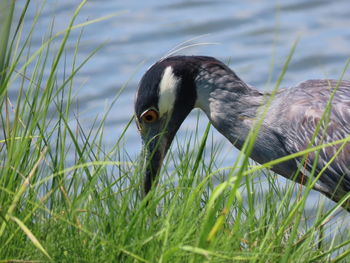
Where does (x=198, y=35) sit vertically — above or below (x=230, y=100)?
below

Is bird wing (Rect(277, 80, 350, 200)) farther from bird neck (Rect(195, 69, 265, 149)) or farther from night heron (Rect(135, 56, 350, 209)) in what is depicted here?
bird neck (Rect(195, 69, 265, 149))

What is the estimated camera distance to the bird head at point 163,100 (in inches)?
188

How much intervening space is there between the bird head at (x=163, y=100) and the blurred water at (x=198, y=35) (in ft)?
13.0

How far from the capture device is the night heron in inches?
190

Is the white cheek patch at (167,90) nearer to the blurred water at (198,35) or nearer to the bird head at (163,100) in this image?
the bird head at (163,100)

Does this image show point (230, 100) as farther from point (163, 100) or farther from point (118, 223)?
point (118, 223)

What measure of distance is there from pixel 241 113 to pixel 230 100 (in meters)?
0.08

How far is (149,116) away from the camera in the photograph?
4801 millimetres

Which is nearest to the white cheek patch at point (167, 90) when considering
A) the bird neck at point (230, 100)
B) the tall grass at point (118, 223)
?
the bird neck at point (230, 100)

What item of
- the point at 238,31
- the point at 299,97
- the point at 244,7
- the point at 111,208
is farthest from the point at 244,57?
the point at 111,208

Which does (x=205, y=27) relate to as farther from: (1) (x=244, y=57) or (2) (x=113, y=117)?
(2) (x=113, y=117)

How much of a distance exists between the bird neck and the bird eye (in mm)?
294

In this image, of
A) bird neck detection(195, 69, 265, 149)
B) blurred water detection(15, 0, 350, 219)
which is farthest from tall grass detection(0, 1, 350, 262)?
blurred water detection(15, 0, 350, 219)

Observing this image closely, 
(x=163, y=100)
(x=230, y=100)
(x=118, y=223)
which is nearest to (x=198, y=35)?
(x=230, y=100)
